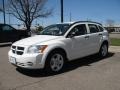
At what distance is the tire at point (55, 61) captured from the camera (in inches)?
302

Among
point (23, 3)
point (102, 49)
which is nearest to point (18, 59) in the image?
point (102, 49)

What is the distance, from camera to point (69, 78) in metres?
7.21

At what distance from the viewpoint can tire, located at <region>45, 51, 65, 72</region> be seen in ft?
25.1

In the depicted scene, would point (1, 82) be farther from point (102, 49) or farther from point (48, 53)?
point (102, 49)

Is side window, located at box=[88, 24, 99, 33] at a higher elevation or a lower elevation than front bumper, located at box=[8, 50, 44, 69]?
higher

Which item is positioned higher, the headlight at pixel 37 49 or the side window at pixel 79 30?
the side window at pixel 79 30

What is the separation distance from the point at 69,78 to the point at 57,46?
1.24 m

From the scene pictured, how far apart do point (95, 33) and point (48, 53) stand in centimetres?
310

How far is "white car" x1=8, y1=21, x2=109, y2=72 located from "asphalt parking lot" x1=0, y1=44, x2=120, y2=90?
0.37 metres

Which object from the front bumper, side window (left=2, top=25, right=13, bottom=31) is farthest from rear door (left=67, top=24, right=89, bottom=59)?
side window (left=2, top=25, right=13, bottom=31)

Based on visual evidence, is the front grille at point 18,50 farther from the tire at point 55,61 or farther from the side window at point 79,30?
the side window at point 79,30

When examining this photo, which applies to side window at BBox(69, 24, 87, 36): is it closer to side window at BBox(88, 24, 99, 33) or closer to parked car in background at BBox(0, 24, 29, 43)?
side window at BBox(88, 24, 99, 33)

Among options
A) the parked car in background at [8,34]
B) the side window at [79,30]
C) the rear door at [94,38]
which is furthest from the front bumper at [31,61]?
the parked car in background at [8,34]

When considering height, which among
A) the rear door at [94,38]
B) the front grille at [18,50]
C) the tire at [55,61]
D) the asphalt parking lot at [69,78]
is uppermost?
the rear door at [94,38]
